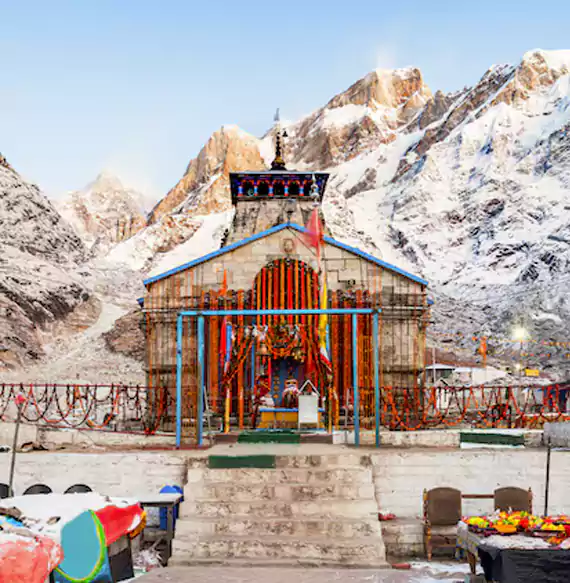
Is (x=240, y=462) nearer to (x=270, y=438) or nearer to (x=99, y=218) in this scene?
(x=270, y=438)

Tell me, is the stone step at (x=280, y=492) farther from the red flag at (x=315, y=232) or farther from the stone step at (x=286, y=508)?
the red flag at (x=315, y=232)

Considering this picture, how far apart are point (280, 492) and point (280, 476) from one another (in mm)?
391

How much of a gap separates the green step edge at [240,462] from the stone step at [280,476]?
145 millimetres

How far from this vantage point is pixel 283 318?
1933 cm

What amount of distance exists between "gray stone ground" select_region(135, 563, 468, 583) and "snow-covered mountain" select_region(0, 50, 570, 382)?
109 ft

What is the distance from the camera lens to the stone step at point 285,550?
32.5 feet

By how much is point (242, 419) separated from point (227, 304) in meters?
3.65

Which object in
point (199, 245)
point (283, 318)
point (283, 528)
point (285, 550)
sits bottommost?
point (285, 550)

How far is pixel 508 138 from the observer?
11238cm

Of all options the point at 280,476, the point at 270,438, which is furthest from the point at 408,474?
the point at 270,438

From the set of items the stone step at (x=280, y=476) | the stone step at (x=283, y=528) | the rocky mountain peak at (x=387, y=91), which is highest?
the rocky mountain peak at (x=387, y=91)

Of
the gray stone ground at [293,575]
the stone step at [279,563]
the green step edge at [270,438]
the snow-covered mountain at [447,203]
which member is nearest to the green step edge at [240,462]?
the stone step at [279,563]

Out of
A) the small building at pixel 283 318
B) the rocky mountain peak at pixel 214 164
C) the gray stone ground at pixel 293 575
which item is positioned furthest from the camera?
the rocky mountain peak at pixel 214 164

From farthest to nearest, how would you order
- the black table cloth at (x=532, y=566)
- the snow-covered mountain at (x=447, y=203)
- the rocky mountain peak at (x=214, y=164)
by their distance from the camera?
the rocky mountain peak at (x=214, y=164), the snow-covered mountain at (x=447, y=203), the black table cloth at (x=532, y=566)
